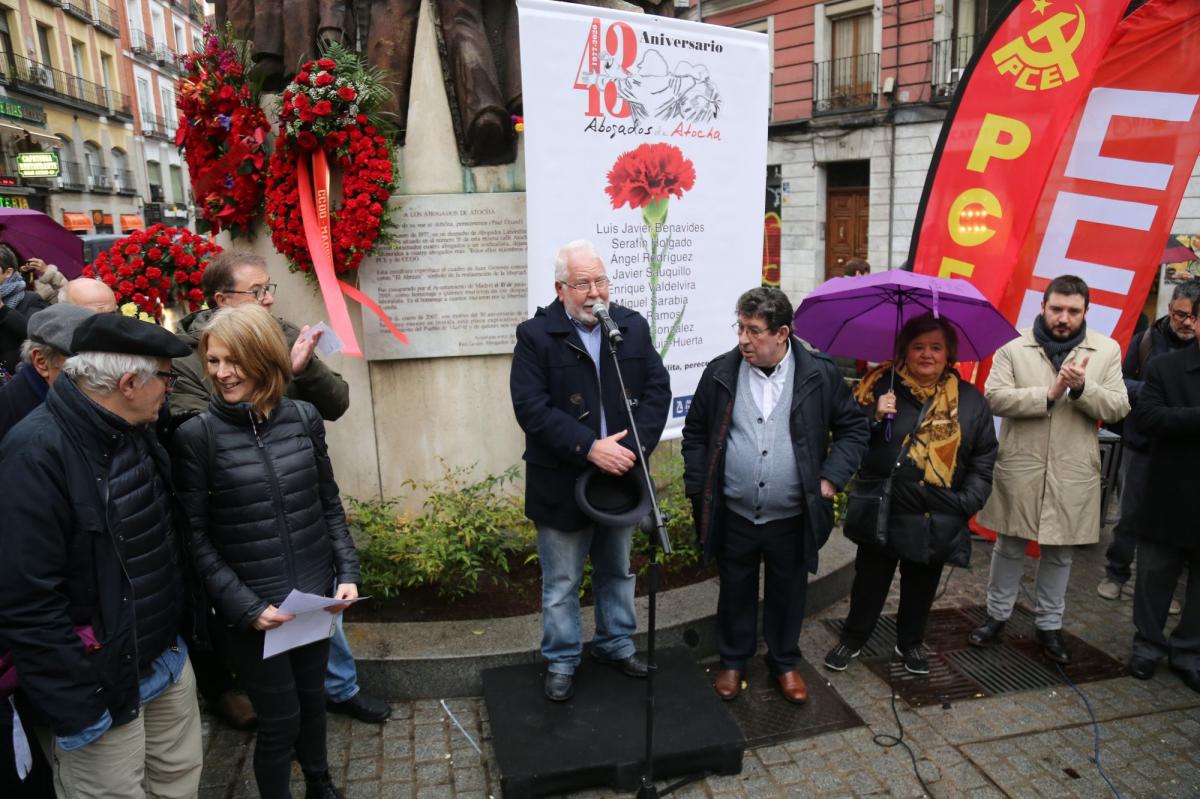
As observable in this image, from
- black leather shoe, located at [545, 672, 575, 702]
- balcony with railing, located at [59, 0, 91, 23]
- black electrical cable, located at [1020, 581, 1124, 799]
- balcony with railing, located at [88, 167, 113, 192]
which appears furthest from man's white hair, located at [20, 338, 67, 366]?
balcony with railing, located at [59, 0, 91, 23]

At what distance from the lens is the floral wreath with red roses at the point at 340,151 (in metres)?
4.32

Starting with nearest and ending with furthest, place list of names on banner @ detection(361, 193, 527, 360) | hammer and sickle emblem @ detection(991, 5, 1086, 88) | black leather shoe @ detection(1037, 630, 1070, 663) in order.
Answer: black leather shoe @ detection(1037, 630, 1070, 663)
hammer and sickle emblem @ detection(991, 5, 1086, 88)
list of names on banner @ detection(361, 193, 527, 360)

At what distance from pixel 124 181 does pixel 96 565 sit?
44576mm

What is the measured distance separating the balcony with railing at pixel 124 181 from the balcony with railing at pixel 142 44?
648cm

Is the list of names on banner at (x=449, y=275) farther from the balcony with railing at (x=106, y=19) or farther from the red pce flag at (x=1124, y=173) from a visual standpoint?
the balcony with railing at (x=106, y=19)

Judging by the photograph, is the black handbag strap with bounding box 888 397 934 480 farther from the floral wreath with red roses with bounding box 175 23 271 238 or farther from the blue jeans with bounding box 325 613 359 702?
the floral wreath with red roses with bounding box 175 23 271 238

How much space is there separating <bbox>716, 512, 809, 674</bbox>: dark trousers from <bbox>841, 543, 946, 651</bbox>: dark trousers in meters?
0.44

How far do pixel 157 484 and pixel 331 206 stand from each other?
2667 millimetres

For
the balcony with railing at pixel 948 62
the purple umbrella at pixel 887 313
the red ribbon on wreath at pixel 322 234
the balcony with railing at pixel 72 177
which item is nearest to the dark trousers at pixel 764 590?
the purple umbrella at pixel 887 313

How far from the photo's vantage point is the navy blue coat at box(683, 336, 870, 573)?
3.55 m

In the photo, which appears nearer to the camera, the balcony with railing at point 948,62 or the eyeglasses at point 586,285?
the eyeglasses at point 586,285

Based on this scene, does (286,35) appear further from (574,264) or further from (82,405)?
(82,405)

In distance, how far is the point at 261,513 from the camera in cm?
260

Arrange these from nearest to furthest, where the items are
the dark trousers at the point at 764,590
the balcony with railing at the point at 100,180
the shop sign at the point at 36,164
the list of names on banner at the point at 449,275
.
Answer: the dark trousers at the point at 764,590, the list of names on banner at the point at 449,275, the shop sign at the point at 36,164, the balcony with railing at the point at 100,180
